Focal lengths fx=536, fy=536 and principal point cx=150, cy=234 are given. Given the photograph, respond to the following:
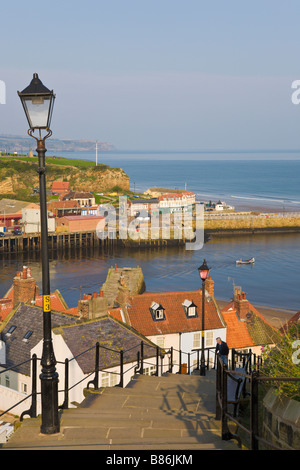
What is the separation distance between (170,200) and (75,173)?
186ft

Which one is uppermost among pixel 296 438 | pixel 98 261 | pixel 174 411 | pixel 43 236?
pixel 43 236

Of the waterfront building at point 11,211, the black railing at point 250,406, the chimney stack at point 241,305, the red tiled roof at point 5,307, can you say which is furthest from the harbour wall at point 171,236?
the black railing at point 250,406

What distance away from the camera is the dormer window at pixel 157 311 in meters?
32.1

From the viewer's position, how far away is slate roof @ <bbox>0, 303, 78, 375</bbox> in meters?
25.0

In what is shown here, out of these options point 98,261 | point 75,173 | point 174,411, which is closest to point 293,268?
point 98,261

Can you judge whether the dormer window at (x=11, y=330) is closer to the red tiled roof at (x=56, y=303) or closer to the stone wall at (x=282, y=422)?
the red tiled roof at (x=56, y=303)

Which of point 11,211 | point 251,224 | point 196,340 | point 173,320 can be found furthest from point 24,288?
point 251,224

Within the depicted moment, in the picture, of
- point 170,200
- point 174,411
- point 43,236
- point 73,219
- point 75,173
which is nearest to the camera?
point 43,236

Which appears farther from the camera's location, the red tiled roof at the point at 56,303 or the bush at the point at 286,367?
the red tiled roof at the point at 56,303

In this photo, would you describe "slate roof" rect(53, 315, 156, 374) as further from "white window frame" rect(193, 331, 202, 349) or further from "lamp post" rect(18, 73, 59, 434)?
"lamp post" rect(18, 73, 59, 434)

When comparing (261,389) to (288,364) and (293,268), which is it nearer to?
(288,364)

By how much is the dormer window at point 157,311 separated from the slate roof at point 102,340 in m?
7.53

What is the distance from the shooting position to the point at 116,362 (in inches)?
876

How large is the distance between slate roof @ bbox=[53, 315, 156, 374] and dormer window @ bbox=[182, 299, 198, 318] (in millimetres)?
8736
